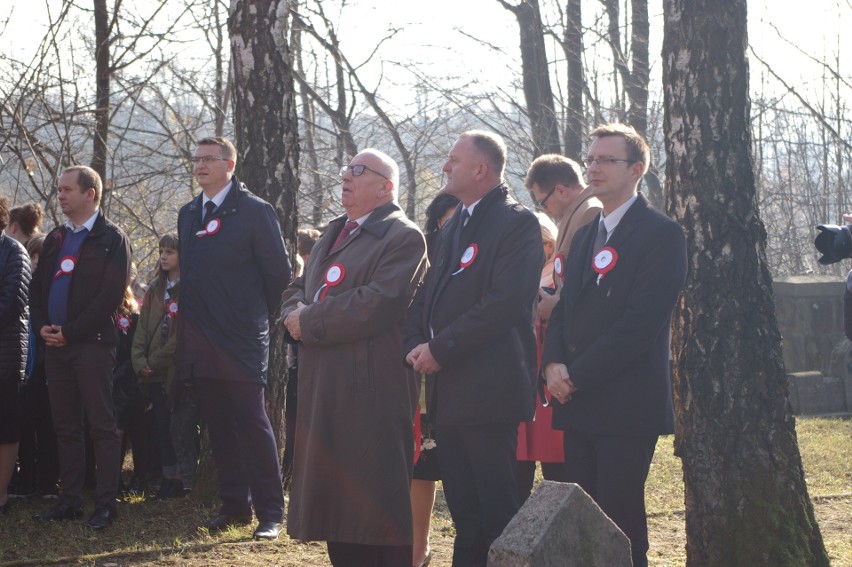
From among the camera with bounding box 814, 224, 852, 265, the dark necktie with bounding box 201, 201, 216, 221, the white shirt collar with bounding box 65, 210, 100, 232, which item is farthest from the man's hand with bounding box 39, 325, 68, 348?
the camera with bounding box 814, 224, 852, 265

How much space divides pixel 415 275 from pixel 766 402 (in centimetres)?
173

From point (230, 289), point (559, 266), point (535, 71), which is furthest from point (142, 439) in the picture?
point (535, 71)

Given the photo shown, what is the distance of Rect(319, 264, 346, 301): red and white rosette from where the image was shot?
463 centimetres

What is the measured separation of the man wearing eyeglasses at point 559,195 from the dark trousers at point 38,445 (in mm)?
4079

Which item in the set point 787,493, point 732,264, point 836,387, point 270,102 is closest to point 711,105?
point 732,264

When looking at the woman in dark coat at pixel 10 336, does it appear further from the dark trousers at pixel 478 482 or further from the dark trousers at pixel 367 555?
the dark trousers at pixel 478 482

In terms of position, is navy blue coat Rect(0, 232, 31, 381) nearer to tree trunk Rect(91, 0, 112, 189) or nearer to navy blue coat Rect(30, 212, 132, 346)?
navy blue coat Rect(30, 212, 132, 346)

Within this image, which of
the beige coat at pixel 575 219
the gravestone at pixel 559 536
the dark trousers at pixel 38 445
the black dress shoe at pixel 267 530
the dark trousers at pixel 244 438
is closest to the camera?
the gravestone at pixel 559 536

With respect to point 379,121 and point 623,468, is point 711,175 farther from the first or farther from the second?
point 379,121

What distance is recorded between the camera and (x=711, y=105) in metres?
5.07

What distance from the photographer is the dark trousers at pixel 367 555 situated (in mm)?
4520

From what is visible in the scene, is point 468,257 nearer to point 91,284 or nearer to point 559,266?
point 559,266

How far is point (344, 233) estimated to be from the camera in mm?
4781

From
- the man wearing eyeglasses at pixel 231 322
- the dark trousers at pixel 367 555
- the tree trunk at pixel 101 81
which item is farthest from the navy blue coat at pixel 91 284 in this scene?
the tree trunk at pixel 101 81
